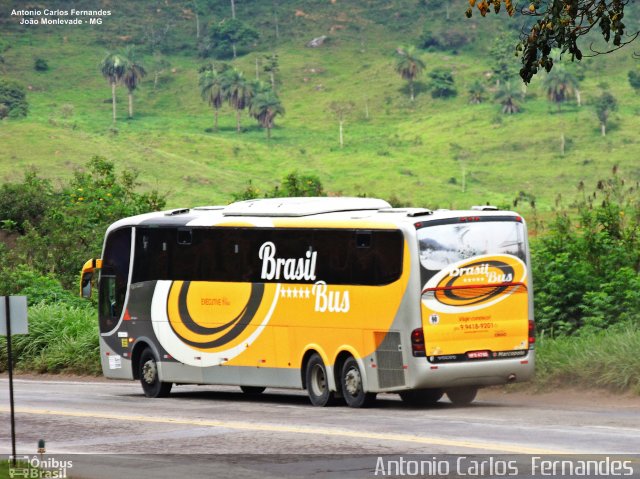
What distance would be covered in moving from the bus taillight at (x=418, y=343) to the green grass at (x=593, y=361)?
3258mm

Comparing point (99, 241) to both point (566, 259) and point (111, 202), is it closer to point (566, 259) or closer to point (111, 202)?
point (111, 202)

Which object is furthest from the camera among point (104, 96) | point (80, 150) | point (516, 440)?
point (104, 96)

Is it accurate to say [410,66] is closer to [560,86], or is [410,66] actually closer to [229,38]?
[560,86]

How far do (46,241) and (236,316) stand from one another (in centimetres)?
2037

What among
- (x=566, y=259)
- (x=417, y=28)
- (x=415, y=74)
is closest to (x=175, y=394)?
(x=566, y=259)

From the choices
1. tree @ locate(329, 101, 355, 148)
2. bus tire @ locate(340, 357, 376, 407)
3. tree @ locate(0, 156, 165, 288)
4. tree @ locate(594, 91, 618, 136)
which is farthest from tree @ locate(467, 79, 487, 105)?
bus tire @ locate(340, 357, 376, 407)

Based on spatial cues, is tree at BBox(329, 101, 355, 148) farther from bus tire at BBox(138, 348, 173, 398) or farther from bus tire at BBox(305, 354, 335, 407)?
bus tire at BBox(305, 354, 335, 407)

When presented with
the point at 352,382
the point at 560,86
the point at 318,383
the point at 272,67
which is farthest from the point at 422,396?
the point at 272,67

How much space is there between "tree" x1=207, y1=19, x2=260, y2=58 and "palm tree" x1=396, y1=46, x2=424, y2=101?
29.1 m

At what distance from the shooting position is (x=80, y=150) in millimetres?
120125

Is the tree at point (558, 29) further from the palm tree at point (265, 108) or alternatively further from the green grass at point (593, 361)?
the palm tree at point (265, 108)

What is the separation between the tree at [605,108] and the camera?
13800 centimetres

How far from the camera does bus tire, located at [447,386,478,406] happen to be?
2136cm

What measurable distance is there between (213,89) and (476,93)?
1194 inches
